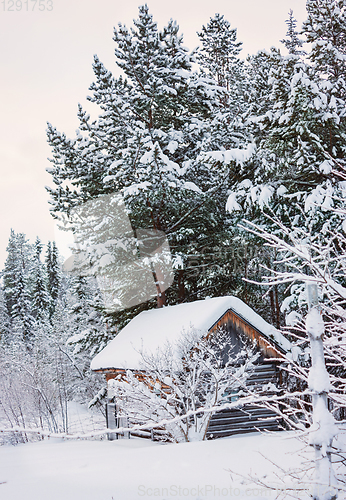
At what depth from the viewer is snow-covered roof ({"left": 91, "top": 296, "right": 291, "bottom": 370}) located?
11586 mm

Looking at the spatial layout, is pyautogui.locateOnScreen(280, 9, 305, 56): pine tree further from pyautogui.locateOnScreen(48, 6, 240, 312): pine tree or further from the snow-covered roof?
the snow-covered roof

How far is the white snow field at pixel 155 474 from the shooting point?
199 inches

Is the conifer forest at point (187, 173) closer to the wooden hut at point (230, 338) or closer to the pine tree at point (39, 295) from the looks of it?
the wooden hut at point (230, 338)

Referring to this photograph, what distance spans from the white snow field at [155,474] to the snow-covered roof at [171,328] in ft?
11.3

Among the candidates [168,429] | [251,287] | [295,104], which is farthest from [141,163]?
[168,429]

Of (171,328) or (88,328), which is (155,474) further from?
(88,328)

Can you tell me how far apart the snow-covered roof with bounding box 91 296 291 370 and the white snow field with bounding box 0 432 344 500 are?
345 cm

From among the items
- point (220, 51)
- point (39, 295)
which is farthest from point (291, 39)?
point (39, 295)

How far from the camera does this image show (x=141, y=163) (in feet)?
53.4

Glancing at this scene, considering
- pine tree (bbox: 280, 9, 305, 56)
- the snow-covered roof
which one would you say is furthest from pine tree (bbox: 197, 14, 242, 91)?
the snow-covered roof

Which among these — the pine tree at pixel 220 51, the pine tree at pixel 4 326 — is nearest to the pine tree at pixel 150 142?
the pine tree at pixel 220 51

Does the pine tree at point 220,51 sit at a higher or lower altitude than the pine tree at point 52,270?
higher

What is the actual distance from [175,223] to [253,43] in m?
18.5

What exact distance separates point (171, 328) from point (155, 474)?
6.81m
